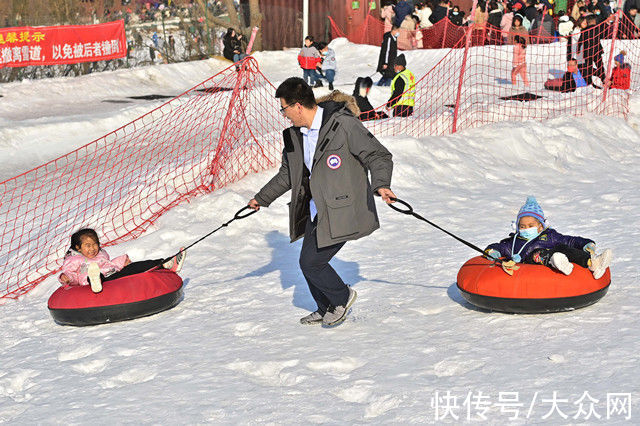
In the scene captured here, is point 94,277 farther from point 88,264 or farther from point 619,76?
point 619,76

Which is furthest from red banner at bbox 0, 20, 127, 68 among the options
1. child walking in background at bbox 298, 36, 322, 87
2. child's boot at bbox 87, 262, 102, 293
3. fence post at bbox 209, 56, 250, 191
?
child's boot at bbox 87, 262, 102, 293

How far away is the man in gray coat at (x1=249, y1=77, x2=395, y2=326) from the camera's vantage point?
5.50 meters

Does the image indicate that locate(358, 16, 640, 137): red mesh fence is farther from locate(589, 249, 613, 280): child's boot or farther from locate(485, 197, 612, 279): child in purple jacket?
locate(589, 249, 613, 280): child's boot

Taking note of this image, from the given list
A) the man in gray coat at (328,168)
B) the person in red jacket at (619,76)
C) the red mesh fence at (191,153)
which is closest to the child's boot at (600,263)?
the man in gray coat at (328,168)

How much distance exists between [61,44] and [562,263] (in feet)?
58.8

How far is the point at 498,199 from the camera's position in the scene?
33.0 feet

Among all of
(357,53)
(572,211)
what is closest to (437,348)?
(572,211)

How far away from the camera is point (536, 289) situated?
223 inches

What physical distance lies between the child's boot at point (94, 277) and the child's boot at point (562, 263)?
3.18 meters

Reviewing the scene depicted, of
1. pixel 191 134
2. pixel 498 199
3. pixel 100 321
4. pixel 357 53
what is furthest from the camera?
pixel 357 53

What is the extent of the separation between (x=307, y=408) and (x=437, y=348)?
1055 mm

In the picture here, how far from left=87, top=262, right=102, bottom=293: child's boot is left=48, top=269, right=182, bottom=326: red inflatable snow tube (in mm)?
46

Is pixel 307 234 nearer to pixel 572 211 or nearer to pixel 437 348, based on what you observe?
pixel 437 348

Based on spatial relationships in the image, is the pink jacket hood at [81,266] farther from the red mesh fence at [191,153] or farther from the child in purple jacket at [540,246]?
the child in purple jacket at [540,246]
